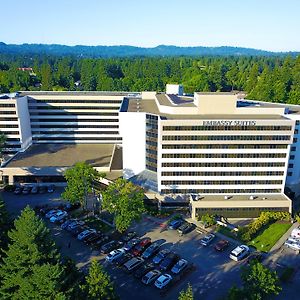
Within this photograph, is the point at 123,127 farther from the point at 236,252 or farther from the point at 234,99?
the point at 236,252

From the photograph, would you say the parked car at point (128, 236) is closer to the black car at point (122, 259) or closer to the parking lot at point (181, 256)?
the parking lot at point (181, 256)

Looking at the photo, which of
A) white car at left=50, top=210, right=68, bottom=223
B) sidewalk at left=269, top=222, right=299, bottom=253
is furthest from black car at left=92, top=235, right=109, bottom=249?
sidewalk at left=269, top=222, right=299, bottom=253

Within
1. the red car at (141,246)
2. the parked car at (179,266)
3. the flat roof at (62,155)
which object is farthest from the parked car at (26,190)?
the parked car at (179,266)

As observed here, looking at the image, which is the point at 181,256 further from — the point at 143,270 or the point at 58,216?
the point at 58,216

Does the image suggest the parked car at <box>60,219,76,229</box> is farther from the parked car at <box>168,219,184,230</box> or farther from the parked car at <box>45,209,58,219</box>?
the parked car at <box>168,219,184,230</box>

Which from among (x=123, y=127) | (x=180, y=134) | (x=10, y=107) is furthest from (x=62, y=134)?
(x=180, y=134)

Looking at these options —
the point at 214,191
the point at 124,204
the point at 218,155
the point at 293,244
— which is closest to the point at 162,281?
the point at 124,204
